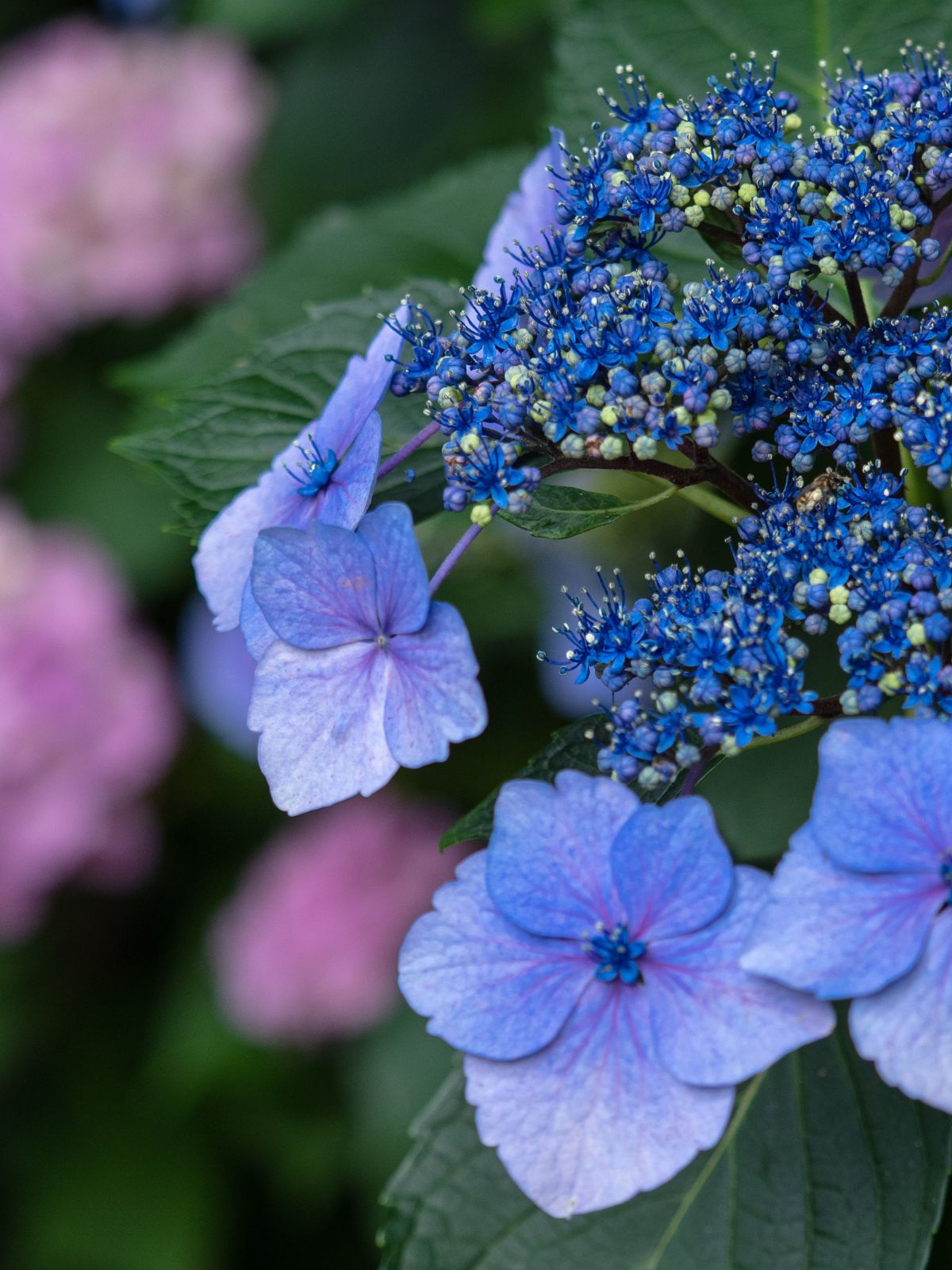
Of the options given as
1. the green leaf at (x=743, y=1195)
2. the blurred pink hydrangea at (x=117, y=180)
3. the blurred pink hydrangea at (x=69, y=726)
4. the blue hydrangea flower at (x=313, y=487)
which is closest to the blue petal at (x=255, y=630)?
the blue hydrangea flower at (x=313, y=487)

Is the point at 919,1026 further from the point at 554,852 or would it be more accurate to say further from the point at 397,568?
the point at 397,568

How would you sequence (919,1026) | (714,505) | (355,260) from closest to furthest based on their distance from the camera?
1. (919,1026)
2. (714,505)
3. (355,260)

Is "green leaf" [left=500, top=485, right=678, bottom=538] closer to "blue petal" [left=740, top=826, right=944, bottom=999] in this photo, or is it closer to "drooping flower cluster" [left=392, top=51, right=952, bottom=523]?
"drooping flower cluster" [left=392, top=51, right=952, bottom=523]

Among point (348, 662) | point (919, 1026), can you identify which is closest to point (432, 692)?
point (348, 662)

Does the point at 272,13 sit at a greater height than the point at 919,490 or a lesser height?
greater

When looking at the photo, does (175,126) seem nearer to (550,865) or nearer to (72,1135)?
(72,1135)

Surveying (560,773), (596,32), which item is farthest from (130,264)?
(560,773)

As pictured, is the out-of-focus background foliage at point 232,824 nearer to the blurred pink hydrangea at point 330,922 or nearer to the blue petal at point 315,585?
the blurred pink hydrangea at point 330,922
